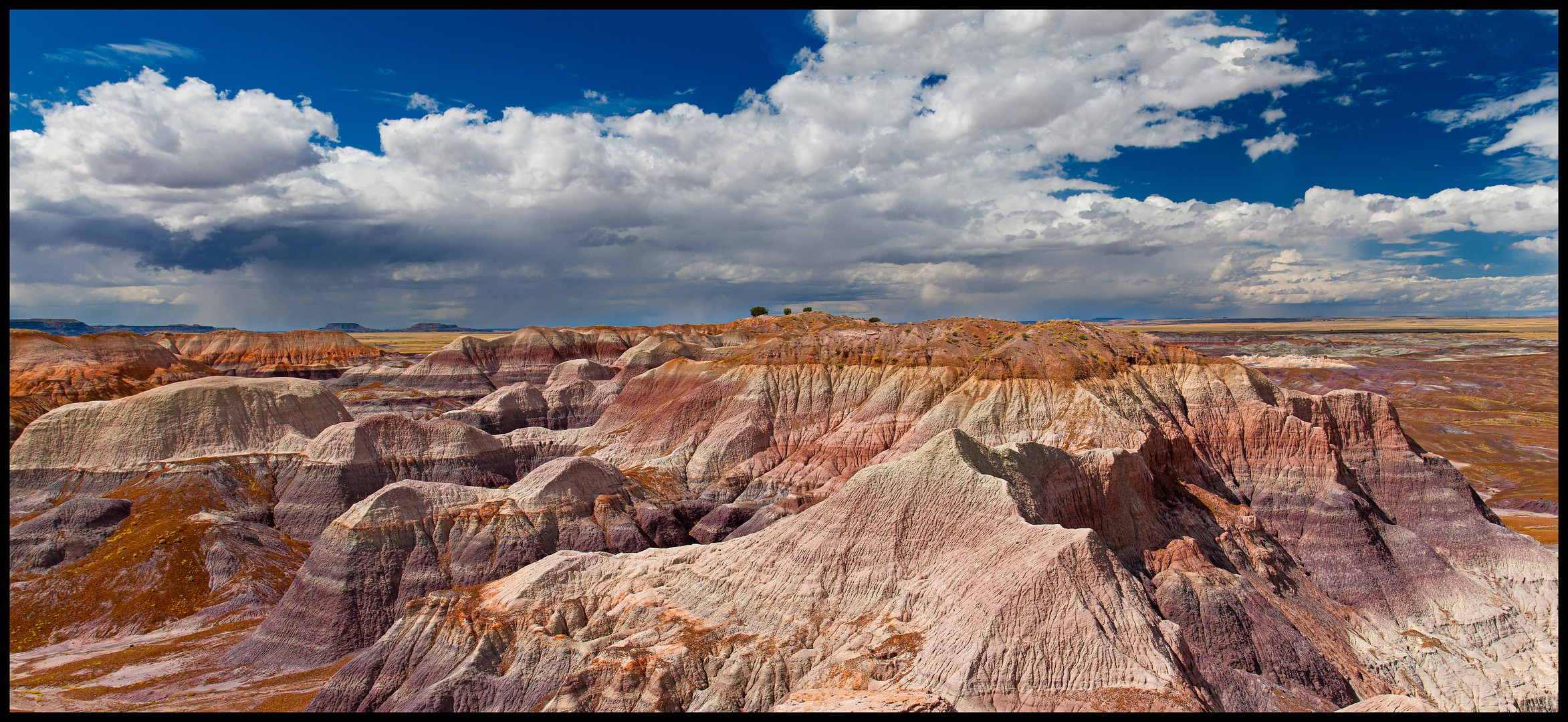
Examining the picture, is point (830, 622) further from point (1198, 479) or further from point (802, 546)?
point (1198, 479)

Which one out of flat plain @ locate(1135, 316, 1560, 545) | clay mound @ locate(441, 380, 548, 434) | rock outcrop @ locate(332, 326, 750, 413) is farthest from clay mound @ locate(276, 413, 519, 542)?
flat plain @ locate(1135, 316, 1560, 545)

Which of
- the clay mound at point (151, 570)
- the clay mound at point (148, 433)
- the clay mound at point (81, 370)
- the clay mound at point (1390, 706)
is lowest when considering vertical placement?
the clay mound at point (151, 570)

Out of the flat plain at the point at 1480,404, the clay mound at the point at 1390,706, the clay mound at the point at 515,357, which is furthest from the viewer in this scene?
the clay mound at the point at 515,357

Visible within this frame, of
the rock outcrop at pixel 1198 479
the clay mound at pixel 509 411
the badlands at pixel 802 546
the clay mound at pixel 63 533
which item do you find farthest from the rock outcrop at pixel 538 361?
the clay mound at pixel 63 533

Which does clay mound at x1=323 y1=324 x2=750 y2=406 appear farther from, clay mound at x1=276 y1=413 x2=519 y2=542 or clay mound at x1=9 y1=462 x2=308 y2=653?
clay mound at x1=9 y1=462 x2=308 y2=653

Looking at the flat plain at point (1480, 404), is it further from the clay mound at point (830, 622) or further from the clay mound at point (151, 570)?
the clay mound at point (151, 570)

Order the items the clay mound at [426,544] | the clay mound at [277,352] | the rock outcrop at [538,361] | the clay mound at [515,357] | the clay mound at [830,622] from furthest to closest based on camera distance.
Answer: the clay mound at [277,352] → the clay mound at [515,357] → the rock outcrop at [538,361] → the clay mound at [426,544] → the clay mound at [830,622]
